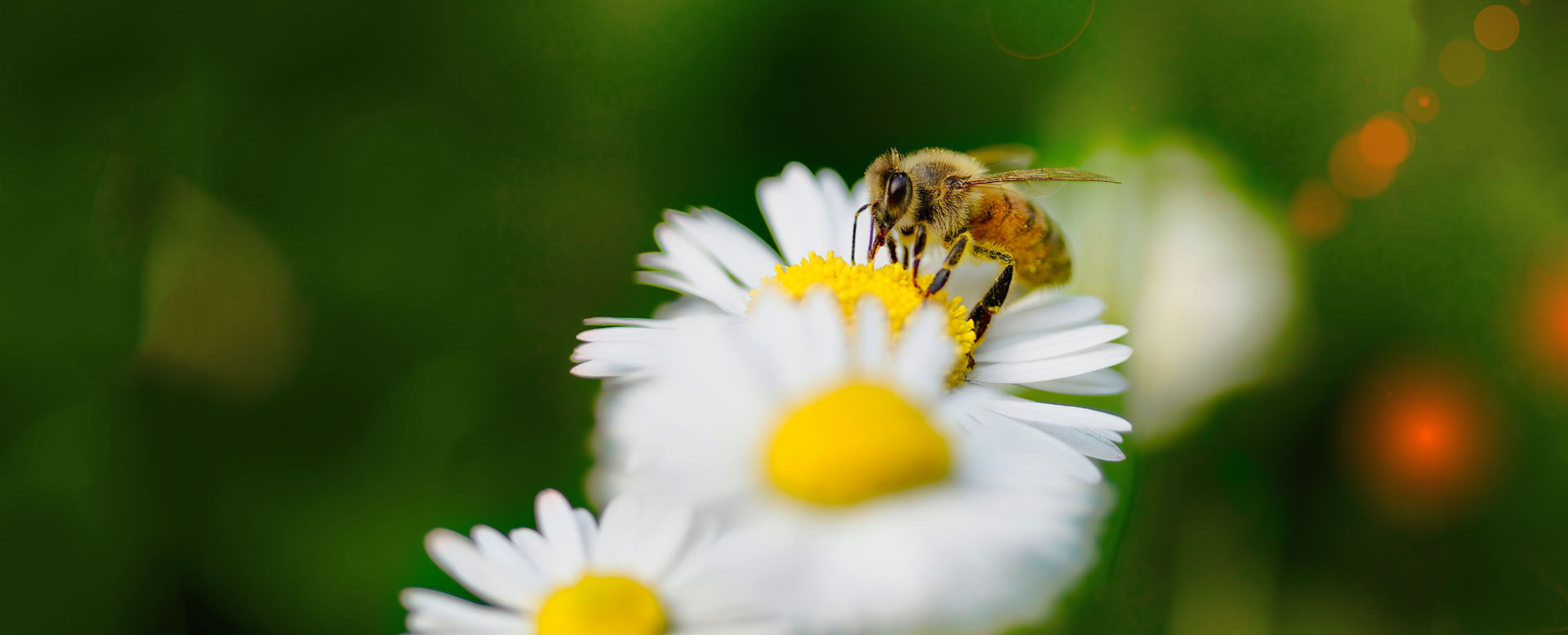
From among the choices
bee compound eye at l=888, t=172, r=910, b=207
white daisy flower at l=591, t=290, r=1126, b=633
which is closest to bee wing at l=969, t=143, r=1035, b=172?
bee compound eye at l=888, t=172, r=910, b=207

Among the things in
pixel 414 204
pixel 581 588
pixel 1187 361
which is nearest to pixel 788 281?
pixel 581 588

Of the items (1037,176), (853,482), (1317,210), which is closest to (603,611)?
(853,482)

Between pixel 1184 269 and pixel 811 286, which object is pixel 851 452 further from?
pixel 1184 269

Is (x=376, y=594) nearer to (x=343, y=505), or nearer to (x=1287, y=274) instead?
(x=343, y=505)

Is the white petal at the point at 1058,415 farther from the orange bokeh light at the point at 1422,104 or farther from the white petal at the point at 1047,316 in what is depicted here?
the orange bokeh light at the point at 1422,104

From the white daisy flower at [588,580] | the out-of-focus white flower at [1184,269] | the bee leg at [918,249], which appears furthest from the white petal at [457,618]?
the out-of-focus white flower at [1184,269]
